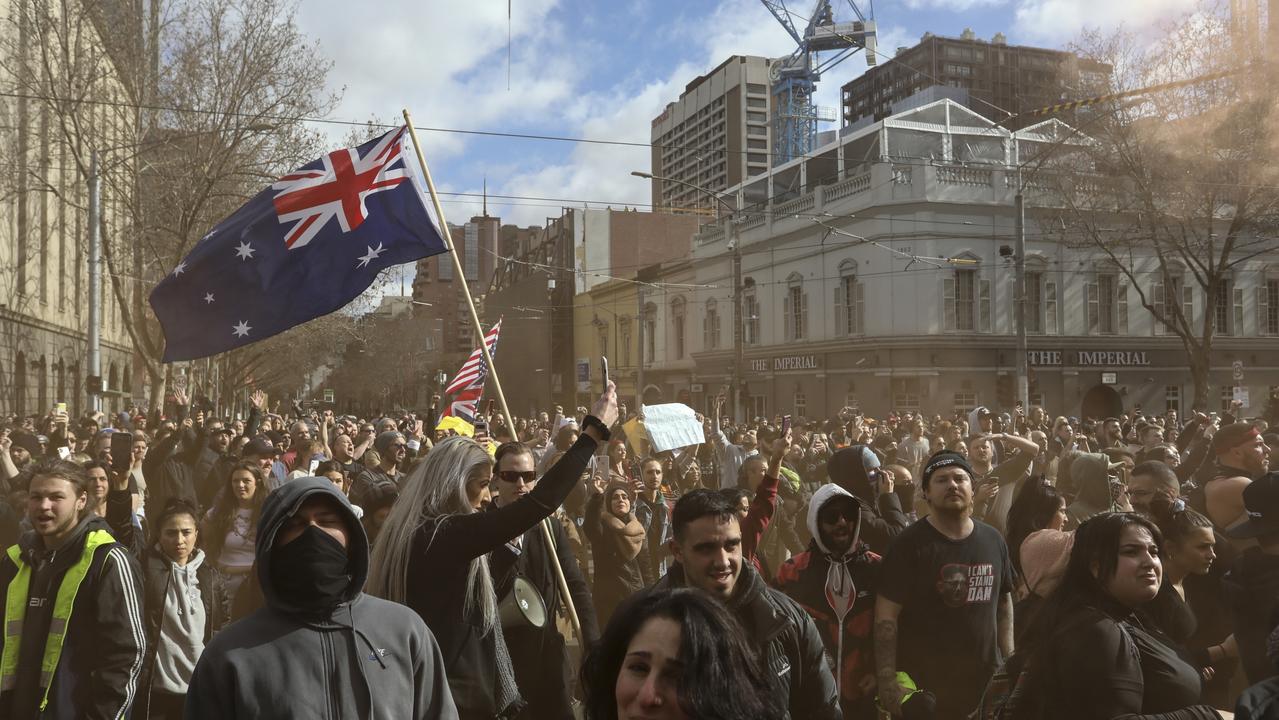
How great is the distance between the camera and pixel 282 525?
252 centimetres

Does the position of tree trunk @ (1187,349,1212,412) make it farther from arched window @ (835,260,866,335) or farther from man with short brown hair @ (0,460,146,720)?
man with short brown hair @ (0,460,146,720)

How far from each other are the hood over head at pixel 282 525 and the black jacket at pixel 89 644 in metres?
1.83

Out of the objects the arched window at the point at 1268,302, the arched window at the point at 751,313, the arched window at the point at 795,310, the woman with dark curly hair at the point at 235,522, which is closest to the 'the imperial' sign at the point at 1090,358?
the arched window at the point at 1268,302

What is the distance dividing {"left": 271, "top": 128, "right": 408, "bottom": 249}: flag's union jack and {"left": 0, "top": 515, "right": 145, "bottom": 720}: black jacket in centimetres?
228

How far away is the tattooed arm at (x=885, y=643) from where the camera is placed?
4141 mm

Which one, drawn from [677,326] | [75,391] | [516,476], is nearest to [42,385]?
[75,391]

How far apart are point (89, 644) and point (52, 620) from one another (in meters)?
0.17

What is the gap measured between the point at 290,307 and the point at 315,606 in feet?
11.7

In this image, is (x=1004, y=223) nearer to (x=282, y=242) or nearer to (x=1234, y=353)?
(x=1234, y=353)

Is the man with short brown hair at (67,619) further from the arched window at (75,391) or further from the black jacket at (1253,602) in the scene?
the arched window at (75,391)

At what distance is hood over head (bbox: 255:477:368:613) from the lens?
2.48 metres

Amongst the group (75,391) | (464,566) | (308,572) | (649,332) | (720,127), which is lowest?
(464,566)

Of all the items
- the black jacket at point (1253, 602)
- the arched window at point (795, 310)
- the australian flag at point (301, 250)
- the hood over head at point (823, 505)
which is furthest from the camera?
the arched window at point (795, 310)

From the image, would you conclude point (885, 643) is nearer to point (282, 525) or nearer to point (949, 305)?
point (282, 525)
